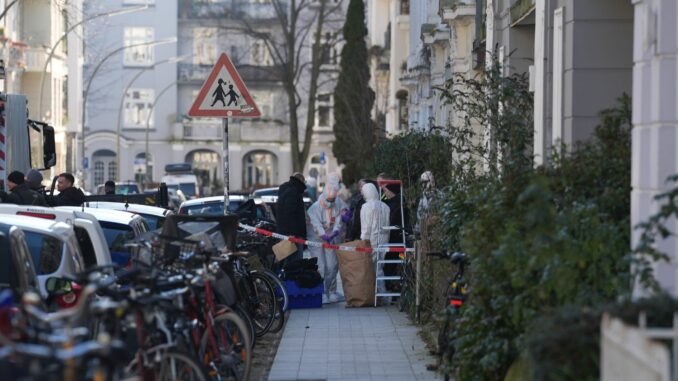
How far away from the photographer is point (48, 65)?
187 feet

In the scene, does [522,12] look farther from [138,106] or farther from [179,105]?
[138,106]

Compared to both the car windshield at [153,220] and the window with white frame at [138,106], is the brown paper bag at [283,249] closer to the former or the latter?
the car windshield at [153,220]

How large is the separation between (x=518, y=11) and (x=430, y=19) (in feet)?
59.9

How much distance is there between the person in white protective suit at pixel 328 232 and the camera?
20.8m

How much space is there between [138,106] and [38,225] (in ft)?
235

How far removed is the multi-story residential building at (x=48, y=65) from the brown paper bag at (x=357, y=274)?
28.0m

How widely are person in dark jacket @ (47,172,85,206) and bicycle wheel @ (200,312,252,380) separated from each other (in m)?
Answer: 11.0

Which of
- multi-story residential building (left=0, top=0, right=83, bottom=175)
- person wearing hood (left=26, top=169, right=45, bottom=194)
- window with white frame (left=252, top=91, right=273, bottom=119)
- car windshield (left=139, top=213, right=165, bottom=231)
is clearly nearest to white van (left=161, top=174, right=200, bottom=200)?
multi-story residential building (left=0, top=0, right=83, bottom=175)

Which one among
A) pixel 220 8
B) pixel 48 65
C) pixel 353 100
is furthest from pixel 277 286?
pixel 220 8

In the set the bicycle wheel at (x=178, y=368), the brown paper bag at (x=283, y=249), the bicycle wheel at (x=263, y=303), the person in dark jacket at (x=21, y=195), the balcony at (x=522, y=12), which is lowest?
the bicycle wheel at (x=263, y=303)

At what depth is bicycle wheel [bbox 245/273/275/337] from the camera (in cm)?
1574

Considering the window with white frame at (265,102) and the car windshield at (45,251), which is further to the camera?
the window with white frame at (265,102)

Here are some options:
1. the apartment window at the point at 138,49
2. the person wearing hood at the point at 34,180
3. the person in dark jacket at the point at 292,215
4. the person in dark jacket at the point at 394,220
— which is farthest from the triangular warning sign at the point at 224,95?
the apartment window at the point at 138,49

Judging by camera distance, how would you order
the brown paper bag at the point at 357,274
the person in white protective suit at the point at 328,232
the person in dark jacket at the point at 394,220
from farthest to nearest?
the person in white protective suit at the point at 328,232 < the person in dark jacket at the point at 394,220 < the brown paper bag at the point at 357,274
